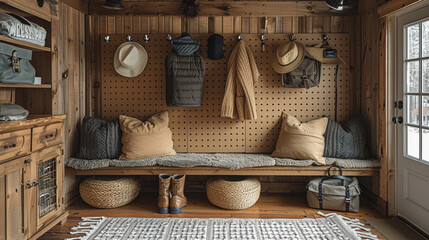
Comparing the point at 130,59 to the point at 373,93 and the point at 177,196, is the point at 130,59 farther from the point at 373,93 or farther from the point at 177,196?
the point at 373,93

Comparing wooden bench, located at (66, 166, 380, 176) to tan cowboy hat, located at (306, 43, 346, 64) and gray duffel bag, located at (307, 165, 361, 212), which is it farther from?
tan cowboy hat, located at (306, 43, 346, 64)

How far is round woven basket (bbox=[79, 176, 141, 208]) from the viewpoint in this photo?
3357 mm

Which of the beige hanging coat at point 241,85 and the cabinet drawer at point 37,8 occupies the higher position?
the cabinet drawer at point 37,8

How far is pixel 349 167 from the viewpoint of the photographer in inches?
133

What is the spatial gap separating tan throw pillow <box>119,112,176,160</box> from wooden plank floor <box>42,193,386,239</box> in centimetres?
54

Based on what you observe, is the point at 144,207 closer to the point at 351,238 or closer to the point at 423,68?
the point at 351,238

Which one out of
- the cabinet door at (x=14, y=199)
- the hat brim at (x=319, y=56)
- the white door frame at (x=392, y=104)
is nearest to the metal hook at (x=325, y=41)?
the hat brim at (x=319, y=56)

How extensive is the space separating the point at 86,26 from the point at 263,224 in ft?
9.64

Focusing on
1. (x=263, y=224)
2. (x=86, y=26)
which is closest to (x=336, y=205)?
Answer: (x=263, y=224)

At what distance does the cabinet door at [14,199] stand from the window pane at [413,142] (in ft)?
10.5

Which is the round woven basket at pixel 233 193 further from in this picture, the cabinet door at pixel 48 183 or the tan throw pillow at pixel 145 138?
the cabinet door at pixel 48 183

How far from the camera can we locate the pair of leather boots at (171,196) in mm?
3301

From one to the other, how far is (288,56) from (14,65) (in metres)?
2.53

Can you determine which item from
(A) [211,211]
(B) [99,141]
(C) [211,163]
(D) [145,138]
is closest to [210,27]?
(D) [145,138]
